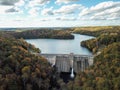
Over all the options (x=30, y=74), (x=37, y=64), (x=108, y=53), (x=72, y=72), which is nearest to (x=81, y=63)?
(x=72, y=72)

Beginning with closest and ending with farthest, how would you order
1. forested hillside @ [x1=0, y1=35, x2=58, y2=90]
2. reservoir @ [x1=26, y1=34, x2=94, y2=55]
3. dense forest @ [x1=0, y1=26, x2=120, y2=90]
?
dense forest @ [x1=0, y1=26, x2=120, y2=90] → forested hillside @ [x1=0, y1=35, x2=58, y2=90] → reservoir @ [x1=26, y1=34, x2=94, y2=55]

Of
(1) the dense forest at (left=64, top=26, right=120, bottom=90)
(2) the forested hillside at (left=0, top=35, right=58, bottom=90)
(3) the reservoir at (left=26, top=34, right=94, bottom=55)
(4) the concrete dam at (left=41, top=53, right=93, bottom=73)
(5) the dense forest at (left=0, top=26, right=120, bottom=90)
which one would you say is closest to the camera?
(1) the dense forest at (left=64, top=26, right=120, bottom=90)

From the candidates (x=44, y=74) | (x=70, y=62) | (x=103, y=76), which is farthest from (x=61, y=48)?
(x=103, y=76)

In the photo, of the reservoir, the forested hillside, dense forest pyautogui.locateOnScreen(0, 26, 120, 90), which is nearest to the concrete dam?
dense forest pyautogui.locateOnScreen(0, 26, 120, 90)

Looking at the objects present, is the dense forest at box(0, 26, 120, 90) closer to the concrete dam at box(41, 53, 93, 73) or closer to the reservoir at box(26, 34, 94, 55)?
the concrete dam at box(41, 53, 93, 73)

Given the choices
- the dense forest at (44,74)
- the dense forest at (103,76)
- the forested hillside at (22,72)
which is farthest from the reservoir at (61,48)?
the dense forest at (103,76)

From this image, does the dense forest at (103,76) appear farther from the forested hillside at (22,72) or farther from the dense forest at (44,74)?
the forested hillside at (22,72)
